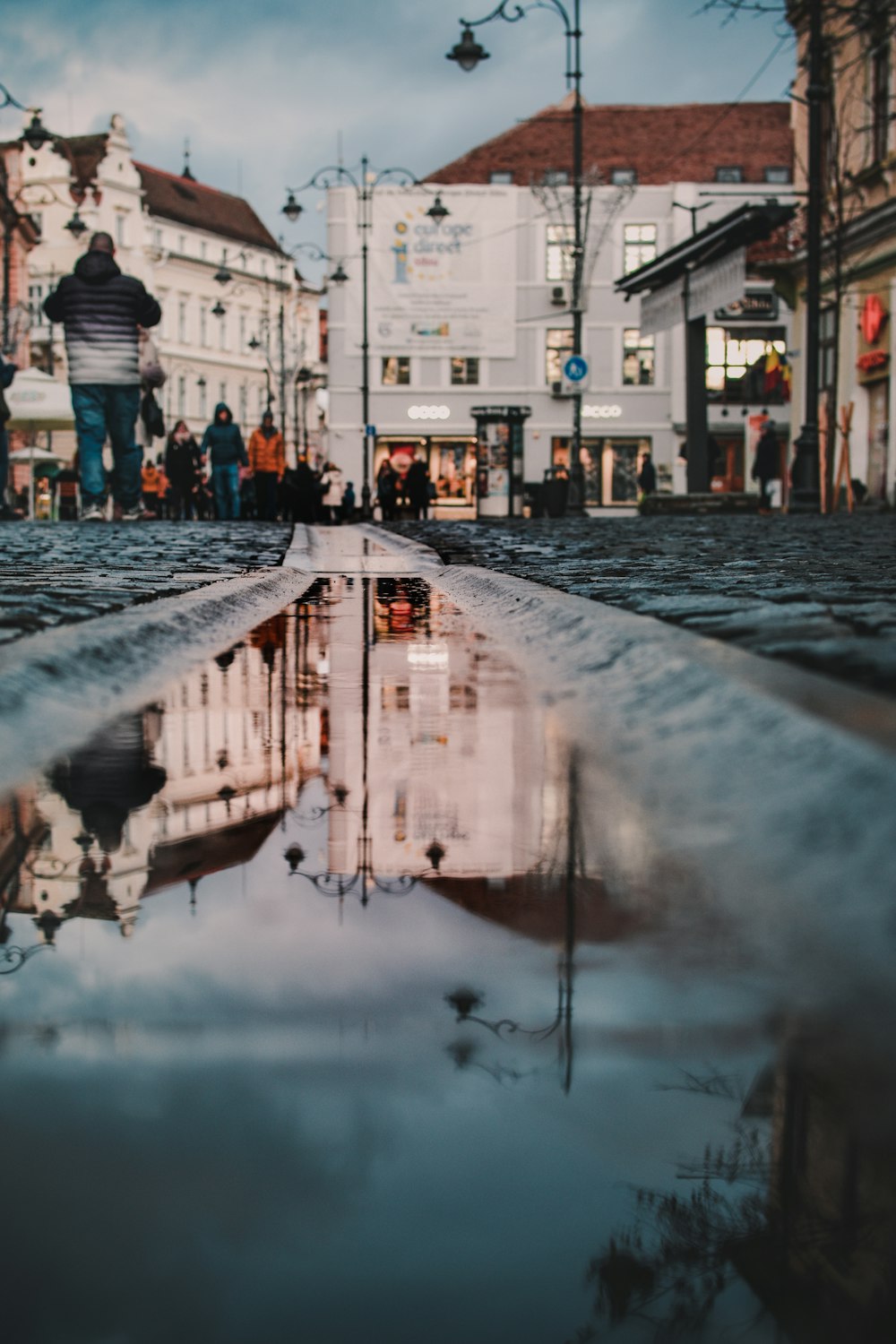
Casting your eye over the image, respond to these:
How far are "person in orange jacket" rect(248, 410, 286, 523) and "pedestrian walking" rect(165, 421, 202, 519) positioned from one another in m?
1.54

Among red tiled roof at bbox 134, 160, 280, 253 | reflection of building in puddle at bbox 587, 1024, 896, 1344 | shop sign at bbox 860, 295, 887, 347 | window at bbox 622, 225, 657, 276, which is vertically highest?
red tiled roof at bbox 134, 160, 280, 253

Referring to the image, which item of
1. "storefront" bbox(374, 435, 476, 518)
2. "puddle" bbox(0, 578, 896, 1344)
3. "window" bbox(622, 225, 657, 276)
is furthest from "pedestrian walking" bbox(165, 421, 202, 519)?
"window" bbox(622, 225, 657, 276)

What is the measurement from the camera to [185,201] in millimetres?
91688

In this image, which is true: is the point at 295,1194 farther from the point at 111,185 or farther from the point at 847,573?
the point at 111,185

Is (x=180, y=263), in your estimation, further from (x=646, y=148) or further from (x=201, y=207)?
(x=646, y=148)

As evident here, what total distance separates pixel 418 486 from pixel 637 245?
29.1 meters

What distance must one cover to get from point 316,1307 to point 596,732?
1.94 meters

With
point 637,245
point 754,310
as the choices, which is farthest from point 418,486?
point 637,245

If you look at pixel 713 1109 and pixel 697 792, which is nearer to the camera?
pixel 713 1109

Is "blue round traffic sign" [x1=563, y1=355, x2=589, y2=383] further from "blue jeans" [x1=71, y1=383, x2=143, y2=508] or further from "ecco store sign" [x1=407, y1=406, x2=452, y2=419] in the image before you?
"ecco store sign" [x1=407, y1=406, x2=452, y2=419]

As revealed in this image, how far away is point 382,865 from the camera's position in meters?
1.75

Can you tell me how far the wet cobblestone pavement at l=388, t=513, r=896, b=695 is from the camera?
10.0 ft

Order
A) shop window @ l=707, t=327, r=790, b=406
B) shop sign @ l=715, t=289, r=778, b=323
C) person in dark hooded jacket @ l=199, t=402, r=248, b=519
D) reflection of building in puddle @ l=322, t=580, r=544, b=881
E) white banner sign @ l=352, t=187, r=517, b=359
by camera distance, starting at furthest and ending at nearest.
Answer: white banner sign @ l=352, t=187, r=517, b=359, shop window @ l=707, t=327, r=790, b=406, shop sign @ l=715, t=289, r=778, b=323, person in dark hooded jacket @ l=199, t=402, r=248, b=519, reflection of building in puddle @ l=322, t=580, r=544, b=881

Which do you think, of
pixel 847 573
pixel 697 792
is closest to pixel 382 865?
pixel 697 792
